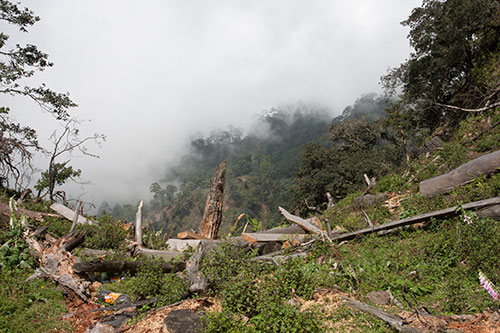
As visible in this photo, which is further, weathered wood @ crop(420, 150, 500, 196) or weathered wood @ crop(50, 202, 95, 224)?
weathered wood @ crop(50, 202, 95, 224)

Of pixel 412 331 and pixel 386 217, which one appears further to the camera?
pixel 386 217

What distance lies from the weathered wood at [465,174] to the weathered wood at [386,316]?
5292mm

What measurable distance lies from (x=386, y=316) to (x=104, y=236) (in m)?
8.66

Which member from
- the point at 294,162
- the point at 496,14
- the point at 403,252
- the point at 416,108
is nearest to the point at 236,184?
the point at 294,162

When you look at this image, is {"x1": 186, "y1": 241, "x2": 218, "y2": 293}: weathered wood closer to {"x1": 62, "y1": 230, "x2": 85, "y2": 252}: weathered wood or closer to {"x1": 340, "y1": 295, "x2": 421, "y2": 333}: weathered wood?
{"x1": 340, "y1": 295, "x2": 421, "y2": 333}: weathered wood

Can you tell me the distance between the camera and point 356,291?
16.0 feet

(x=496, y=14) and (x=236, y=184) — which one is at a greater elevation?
(x=236, y=184)

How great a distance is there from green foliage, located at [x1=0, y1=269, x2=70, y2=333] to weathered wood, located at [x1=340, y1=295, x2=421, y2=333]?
4.47 m

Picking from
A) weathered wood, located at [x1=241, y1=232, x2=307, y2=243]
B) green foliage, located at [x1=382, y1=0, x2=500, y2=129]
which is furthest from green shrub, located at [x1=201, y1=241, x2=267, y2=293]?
green foliage, located at [x1=382, y1=0, x2=500, y2=129]

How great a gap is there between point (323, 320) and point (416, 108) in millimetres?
20716

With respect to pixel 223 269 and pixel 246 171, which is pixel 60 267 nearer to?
pixel 223 269

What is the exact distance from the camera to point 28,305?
16.8ft

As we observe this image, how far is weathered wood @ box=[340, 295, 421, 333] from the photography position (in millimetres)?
3320

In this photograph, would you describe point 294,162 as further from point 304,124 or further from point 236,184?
point 304,124
